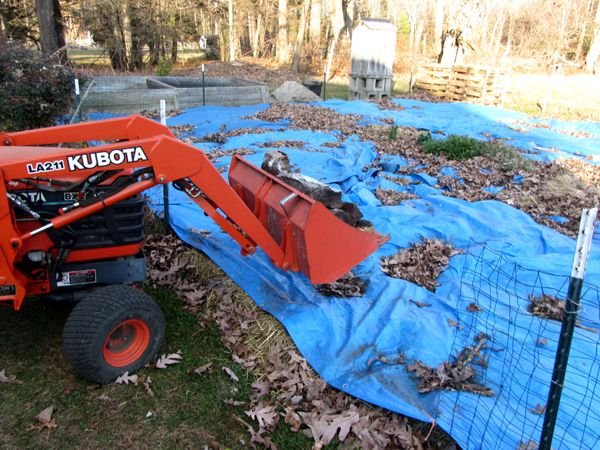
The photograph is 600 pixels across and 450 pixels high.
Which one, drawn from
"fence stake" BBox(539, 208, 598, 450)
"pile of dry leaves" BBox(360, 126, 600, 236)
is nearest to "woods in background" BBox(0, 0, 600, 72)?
"pile of dry leaves" BBox(360, 126, 600, 236)

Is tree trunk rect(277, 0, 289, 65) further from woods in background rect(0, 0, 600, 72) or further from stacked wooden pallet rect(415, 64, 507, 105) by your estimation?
stacked wooden pallet rect(415, 64, 507, 105)

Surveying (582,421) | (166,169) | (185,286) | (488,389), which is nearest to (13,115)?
(185,286)

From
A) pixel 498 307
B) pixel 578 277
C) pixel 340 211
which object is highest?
pixel 578 277

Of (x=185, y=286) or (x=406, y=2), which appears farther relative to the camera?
(x=406, y=2)

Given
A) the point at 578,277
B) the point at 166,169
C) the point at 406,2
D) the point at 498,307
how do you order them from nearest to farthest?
the point at 578,277 → the point at 166,169 → the point at 498,307 → the point at 406,2

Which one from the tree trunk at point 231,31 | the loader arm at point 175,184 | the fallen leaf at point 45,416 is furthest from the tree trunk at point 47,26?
the fallen leaf at point 45,416

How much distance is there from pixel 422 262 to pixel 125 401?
3.14 m

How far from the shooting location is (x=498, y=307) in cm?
442

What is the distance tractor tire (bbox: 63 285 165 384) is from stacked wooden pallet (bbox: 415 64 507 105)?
16.7 metres

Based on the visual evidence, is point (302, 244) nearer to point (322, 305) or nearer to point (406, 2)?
point (322, 305)

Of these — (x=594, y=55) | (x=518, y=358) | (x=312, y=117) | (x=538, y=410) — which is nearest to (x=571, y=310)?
(x=538, y=410)

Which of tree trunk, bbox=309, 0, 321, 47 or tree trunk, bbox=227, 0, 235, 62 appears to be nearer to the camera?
tree trunk, bbox=227, 0, 235, 62

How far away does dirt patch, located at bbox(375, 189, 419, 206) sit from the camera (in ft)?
23.5

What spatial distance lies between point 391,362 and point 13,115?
7343 mm
